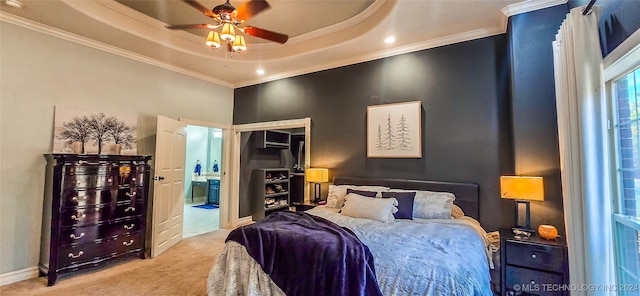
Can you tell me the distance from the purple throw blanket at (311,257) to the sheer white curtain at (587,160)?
1.55 m

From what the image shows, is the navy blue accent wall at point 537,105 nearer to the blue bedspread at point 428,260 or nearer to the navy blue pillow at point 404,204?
the blue bedspread at point 428,260

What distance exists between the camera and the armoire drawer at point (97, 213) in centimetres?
303

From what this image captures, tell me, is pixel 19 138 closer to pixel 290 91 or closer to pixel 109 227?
pixel 109 227

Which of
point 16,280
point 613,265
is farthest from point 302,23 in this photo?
point 16,280

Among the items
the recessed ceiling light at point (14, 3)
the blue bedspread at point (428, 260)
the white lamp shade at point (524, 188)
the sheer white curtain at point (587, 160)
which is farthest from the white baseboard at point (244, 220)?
the sheer white curtain at point (587, 160)

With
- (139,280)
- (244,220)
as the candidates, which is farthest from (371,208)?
(244,220)

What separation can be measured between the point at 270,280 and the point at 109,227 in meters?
2.55

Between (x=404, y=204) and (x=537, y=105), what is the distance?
1.62m

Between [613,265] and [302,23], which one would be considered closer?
[613,265]

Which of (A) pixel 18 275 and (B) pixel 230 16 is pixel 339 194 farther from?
(A) pixel 18 275

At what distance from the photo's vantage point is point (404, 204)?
10.0 ft

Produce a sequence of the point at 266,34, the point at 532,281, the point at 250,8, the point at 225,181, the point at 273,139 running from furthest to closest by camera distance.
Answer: the point at 273,139, the point at 225,181, the point at 266,34, the point at 250,8, the point at 532,281

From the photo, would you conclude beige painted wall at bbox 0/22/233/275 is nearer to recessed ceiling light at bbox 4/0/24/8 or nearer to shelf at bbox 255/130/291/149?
recessed ceiling light at bbox 4/0/24/8

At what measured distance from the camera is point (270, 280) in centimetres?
205
